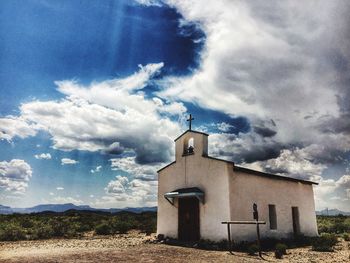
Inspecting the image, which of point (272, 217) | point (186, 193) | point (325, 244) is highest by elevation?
point (186, 193)

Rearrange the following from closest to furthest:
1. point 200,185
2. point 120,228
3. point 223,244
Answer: point 223,244 → point 200,185 → point 120,228

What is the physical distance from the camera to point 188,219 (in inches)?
678

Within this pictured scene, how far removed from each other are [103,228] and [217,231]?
13.5 m

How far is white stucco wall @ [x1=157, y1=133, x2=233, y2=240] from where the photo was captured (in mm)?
15780

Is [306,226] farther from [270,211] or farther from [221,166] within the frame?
[221,166]

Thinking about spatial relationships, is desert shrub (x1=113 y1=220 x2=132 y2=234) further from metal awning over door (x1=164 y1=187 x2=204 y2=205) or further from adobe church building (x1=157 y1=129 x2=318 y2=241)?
metal awning over door (x1=164 y1=187 x2=204 y2=205)

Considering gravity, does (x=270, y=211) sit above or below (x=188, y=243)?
above

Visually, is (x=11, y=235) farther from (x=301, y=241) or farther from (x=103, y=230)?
(x=301, y=241)

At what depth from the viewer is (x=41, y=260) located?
1112 cm

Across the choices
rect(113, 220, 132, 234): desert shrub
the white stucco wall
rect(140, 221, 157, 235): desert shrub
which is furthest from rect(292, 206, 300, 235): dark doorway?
rect(113, 220, 132, 234): desert shrub

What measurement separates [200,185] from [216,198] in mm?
1313

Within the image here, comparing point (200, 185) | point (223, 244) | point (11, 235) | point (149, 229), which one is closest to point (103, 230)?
point (149, 229)

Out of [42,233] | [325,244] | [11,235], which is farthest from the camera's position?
[42,233]

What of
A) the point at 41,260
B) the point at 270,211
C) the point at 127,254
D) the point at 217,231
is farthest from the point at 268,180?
the point at 41,260
